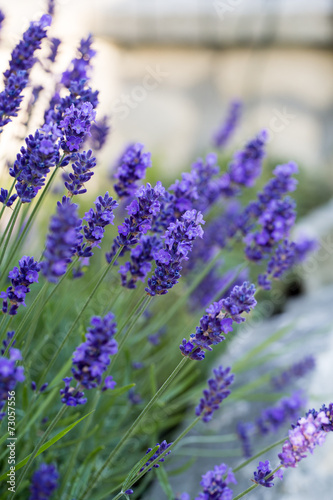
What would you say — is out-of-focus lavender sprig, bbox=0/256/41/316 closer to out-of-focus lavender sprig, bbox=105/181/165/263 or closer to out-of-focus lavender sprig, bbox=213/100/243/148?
out-of-focus lavender sprig, bbox=105/181/165/263

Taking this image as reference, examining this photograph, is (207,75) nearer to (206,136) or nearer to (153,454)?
(206,136)

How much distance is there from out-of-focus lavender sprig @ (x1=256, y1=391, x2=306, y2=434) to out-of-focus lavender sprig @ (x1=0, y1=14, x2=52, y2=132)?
3.05ft

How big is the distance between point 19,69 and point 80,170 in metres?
0.25

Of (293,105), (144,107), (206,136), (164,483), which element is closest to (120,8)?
(144,107)

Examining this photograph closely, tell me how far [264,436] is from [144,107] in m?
A: 4.47

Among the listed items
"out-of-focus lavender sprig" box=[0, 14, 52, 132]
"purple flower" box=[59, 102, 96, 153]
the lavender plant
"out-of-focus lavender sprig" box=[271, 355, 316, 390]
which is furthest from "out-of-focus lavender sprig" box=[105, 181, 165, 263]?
"out-of-focus lavender sprig" box=[271, 355, 316, 390]

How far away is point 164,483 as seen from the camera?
0.96 metres

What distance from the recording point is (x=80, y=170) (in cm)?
78

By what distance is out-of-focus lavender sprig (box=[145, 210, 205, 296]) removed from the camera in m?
0.73

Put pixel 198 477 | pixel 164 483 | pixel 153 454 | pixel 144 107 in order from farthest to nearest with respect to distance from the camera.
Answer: pixel 144 107
pixel 198 477
pixel 164 483
pixel 153 454

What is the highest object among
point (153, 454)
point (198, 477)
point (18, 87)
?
point (18, 87)

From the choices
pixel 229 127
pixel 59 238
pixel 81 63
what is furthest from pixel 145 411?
pixel 229 127

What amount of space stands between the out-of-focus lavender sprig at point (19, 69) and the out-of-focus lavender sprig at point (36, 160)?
112 mm

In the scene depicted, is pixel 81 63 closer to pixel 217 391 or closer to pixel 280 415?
pixel 217 391
